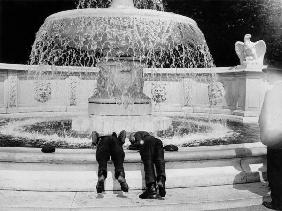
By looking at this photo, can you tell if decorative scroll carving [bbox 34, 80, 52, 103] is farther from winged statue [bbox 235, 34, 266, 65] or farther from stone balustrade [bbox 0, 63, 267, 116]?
winged statue [bbox 235, 34, 266, 65]

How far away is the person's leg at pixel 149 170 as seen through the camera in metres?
5.53

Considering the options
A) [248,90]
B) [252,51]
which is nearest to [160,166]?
[248,90]

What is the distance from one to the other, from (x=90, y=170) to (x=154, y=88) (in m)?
12.2

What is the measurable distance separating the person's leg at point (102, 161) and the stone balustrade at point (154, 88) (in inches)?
397

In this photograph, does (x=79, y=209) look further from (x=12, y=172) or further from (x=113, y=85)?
(x=113, y=85)

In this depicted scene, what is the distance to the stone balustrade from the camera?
15.2 meters

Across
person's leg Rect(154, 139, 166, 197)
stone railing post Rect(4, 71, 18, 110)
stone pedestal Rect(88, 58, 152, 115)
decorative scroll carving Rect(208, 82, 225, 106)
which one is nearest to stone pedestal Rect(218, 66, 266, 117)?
decorative scroll carving Rect(208, 82, 225, 106)

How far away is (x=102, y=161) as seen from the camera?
5.65 meters

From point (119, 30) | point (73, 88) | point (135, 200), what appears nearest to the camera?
point (135, 200)

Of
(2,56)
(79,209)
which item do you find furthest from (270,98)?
(2,56)

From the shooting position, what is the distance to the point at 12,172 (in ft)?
19.7

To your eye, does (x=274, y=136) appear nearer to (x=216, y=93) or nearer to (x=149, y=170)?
(x=149, y=170)

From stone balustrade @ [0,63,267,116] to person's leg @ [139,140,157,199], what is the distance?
981 cm

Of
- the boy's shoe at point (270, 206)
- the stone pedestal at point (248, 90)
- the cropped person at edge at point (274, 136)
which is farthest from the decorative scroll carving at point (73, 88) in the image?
the boy's shoe at point (270, 206)
